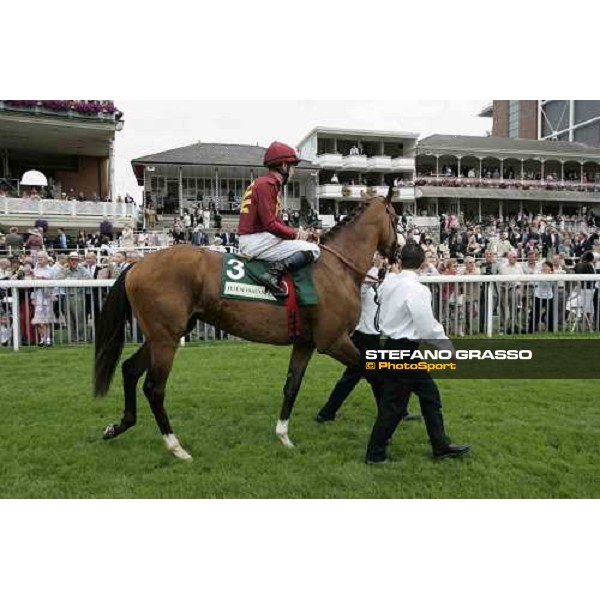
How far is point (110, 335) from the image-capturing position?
4.04 metres

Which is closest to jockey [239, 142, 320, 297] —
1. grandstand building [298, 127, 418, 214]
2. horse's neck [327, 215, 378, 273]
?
horse's neck [327, 215, 378, 273]

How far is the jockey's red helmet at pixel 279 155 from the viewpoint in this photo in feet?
12.6

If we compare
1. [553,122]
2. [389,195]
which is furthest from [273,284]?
[553,122]

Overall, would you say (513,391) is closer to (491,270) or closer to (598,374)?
(598,374)

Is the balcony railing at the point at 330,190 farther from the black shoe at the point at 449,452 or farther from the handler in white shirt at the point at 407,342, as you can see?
the black shoe at the point at 449,452

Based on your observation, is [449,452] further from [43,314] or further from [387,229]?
[43,314]

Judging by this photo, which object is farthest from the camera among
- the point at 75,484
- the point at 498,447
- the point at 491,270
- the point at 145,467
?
the point at 491,270

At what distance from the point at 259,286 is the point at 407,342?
1147mm

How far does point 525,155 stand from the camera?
2825 centimetres

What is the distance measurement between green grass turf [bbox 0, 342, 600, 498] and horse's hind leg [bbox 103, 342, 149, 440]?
112 mm

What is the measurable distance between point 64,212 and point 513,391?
490 inches

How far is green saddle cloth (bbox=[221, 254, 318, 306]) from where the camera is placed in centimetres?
383

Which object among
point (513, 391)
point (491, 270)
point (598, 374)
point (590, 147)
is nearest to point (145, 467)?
point (513, 391)

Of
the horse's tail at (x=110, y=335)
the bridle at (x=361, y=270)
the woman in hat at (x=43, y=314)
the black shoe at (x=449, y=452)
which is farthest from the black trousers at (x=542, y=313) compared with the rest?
the woman in hat at (x=43, y=314)
